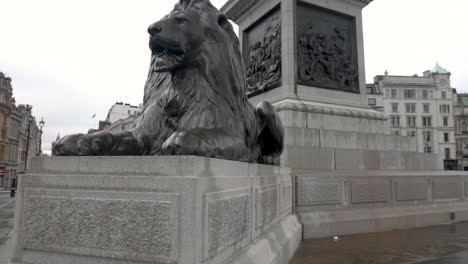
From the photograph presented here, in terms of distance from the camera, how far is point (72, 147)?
2.70 m

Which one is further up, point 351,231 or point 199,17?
point 199,17

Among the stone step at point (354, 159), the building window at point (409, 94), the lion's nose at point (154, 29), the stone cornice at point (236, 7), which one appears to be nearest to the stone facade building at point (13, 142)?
the stone cornice at point (236, 7)

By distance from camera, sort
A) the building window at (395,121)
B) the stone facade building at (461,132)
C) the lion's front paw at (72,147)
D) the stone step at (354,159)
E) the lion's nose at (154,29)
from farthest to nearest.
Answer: the stone facade building at (461,132) < the building window at (395,121) < the stone step at (354,159) < the lion's nose at (154,29) < the lion's front paw at (72,147)

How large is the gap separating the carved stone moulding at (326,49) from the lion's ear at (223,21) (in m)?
5.55

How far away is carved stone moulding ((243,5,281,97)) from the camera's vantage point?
30.5 feet

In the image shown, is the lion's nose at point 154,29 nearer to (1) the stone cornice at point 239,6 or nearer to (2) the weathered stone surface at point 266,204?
(2) the weathered stone surface at point 266,204

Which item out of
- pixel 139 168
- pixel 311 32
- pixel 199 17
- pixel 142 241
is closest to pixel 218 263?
pixel 142 241

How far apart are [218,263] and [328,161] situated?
5.50m

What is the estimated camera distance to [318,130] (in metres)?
7.67

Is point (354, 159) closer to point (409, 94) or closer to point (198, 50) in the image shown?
point (198, 50)

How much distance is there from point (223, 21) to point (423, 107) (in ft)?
203

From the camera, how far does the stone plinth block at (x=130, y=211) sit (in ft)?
6.64

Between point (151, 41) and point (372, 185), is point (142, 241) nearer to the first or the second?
point (151, 41)

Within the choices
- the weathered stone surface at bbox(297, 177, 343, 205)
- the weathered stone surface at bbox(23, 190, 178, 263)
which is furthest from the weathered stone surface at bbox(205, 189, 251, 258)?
the weathered stone surface at bbox(297, 177, 343, 205)
